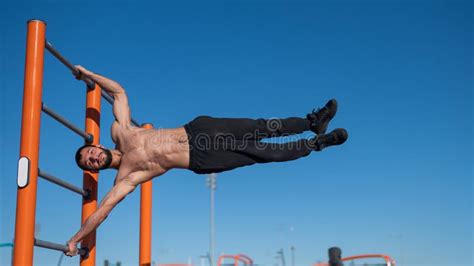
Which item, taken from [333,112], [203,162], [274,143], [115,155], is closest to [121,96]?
[115,155]

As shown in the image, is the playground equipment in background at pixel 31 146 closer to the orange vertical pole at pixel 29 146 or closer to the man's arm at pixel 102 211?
the orange vertical pole at pixel 29 146

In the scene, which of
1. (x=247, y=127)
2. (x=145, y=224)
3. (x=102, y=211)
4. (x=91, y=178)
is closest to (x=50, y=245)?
(x=102, y=211)

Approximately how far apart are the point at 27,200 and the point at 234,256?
642 centimetres

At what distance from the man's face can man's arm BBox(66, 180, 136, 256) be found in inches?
8.7

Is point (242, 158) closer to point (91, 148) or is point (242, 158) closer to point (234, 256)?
point (91, 148)

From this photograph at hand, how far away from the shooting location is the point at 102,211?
17.1 feet

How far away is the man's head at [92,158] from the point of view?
532 cm

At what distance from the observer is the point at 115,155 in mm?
5574

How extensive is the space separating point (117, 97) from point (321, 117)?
6.31 feet

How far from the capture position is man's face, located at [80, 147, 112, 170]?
17.5 ft

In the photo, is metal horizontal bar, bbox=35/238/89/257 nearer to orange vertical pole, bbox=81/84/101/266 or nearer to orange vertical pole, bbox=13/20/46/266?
orange vertical pole, bbox=13/20/46/266

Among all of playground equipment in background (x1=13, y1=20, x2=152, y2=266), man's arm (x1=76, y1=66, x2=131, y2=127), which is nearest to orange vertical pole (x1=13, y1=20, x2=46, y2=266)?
playground equipment in background (x1=13, y1=20, x2=152, y2=266)

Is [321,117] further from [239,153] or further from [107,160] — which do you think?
[107,160]

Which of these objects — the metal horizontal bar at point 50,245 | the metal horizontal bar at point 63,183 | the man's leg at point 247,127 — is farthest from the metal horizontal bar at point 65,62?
the metal horizontal bar at point 50,245
